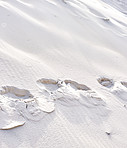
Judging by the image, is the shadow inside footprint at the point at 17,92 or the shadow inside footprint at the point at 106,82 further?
the shadow inside footprint at the point at 106,82

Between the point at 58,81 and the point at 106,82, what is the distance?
2.03 feet

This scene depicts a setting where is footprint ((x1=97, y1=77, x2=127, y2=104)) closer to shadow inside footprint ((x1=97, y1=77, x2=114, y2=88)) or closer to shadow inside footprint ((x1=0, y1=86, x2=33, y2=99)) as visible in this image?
shadow inside footprint ((x1=97, y1=77, x2=114, y2=88))

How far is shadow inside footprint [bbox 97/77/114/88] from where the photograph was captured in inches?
105

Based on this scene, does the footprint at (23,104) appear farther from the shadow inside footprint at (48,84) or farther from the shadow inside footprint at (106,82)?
the shadow inside footprint at (106,82)

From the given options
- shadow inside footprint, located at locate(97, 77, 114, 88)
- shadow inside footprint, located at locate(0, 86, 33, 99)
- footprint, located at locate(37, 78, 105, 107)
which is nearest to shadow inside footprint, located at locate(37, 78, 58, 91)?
footprint, located at locate(37, 78, 105, 107)

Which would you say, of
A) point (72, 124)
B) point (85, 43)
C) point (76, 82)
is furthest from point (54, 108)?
point (85, 43)

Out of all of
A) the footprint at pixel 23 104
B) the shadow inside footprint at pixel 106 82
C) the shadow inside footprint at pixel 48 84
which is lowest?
the footprint at pixel 23 104

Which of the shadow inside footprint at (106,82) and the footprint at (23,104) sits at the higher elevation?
the shadow inside footprint at (106,82)

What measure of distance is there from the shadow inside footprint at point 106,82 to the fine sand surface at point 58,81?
0.01 metres

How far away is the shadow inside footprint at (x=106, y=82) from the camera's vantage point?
2672 millimetres

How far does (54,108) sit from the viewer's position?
2018 millimetres

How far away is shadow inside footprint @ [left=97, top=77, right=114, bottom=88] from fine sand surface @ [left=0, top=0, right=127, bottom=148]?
11 millimetres

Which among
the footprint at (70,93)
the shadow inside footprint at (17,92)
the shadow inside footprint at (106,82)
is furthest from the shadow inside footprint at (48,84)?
the shadow inside footprint at (106,82)

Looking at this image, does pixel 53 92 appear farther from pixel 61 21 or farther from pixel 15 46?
pixel 61 21
